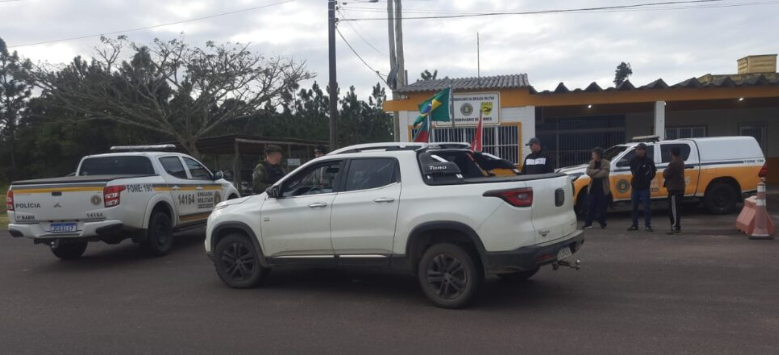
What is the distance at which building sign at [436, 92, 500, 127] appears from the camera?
53.8ft

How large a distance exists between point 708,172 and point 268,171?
31.6ft

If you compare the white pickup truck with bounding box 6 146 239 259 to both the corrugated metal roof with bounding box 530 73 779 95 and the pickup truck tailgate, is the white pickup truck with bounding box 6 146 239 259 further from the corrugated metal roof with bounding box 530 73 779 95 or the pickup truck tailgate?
the corrugated metal roof with bounding box 530 73 779 95

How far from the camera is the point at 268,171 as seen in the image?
30.8 ft

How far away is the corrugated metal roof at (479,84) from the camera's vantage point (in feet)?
54.4

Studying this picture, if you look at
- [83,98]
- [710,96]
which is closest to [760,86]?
[710,96]

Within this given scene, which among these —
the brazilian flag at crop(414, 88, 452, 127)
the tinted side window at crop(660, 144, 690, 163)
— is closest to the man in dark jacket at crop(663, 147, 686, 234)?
the tinted side window at crop(660, 144, 690, 163)

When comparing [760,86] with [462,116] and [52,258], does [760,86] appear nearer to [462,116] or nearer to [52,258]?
[462,116]

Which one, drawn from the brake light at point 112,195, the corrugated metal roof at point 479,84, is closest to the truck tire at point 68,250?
the brake light at point 112,195

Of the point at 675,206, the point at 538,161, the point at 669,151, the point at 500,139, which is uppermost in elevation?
the point at 500,139

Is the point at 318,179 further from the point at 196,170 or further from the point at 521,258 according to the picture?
the point at 196,170

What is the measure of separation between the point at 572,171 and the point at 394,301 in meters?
7.71

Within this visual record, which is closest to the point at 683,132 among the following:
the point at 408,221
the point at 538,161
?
the point at 538,161

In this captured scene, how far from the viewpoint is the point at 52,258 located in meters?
9.78

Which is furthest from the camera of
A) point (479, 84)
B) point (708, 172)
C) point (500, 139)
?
point (479, 84)
